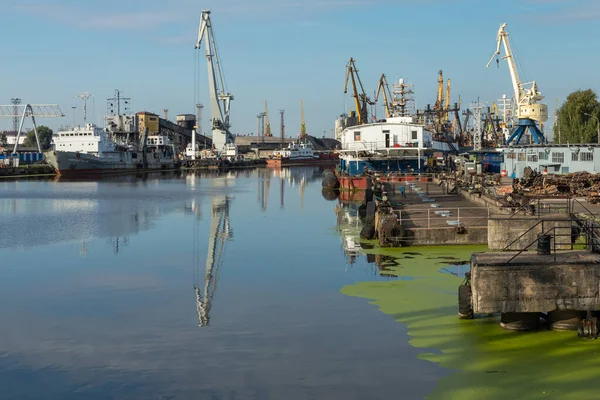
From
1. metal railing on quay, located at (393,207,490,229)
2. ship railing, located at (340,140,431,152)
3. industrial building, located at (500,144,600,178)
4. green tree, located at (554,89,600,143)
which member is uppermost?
green tree, located at (554,89,600,143)

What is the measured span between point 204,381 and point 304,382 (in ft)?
6.41

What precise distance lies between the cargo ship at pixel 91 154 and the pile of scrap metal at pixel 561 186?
80.1m

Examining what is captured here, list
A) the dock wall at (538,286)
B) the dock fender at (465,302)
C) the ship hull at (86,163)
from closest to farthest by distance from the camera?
the dock wall at (538,286) → the dock fender at (465,302) → the ship hull at (86,163)

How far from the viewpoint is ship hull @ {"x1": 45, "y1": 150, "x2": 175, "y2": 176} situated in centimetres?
10450

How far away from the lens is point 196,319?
734 inches

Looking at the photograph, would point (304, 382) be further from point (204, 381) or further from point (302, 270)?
point (302, 270)

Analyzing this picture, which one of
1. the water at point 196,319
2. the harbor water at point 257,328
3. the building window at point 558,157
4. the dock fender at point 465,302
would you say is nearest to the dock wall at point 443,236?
the harbor water at point 257,328

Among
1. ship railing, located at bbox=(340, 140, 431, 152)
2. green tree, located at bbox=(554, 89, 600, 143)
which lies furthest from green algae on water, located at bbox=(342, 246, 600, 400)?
green tree, located at bbox=(554, 89, 600, 143)

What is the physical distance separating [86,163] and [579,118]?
71.5 m

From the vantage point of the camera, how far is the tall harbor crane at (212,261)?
20109 millimetres

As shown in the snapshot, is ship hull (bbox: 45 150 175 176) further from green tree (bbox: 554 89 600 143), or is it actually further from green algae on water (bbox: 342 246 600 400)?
green algae on water (bbox: 342 246 600 400)

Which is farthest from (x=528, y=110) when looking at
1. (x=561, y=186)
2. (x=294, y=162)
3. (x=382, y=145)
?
(x=294, y=162)

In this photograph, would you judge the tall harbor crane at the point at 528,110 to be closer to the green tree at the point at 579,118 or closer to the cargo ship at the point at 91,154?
the green tree at the point at 579,118

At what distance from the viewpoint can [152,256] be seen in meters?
29.9
